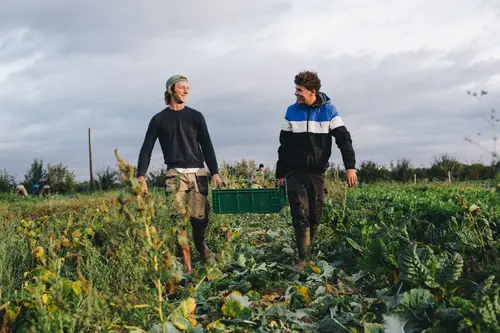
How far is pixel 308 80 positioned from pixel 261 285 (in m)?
2.17

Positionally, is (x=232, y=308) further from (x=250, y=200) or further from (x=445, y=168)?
(x=445, y=168)

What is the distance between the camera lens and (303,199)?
19.0ft

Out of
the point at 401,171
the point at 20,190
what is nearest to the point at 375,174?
the point at 401,171

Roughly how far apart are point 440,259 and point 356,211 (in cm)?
331

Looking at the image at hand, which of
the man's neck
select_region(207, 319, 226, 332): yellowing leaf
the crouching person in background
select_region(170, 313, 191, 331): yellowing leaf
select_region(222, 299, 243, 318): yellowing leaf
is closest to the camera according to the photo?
select_region(170, 313, 191, 331): yellowing leaf

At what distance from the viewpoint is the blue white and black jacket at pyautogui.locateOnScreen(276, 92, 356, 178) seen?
227 inches

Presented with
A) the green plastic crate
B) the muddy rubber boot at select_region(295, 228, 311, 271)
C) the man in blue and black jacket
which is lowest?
the muddy rubber boot at select_region(295, 228, 311, 271)

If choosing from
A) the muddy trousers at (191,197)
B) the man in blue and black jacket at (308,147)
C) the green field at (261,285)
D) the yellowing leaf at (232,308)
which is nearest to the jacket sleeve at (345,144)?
the man in blue and black jacket at (308,147)

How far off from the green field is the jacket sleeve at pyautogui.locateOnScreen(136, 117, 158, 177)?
63 centimetres

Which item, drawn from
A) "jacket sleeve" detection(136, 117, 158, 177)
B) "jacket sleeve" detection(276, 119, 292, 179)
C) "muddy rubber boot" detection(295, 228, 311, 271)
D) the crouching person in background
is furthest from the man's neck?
the crouching person in background

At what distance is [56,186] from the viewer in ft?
94.0

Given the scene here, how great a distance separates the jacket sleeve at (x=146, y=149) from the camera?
5.92 meters

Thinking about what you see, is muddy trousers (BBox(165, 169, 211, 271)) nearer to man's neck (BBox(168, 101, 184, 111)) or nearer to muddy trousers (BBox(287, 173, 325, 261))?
man's neck (BBox(168, 101, 184, 111))

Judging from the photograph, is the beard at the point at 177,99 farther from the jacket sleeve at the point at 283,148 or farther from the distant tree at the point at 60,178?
the distant tree at the point at 60,178
